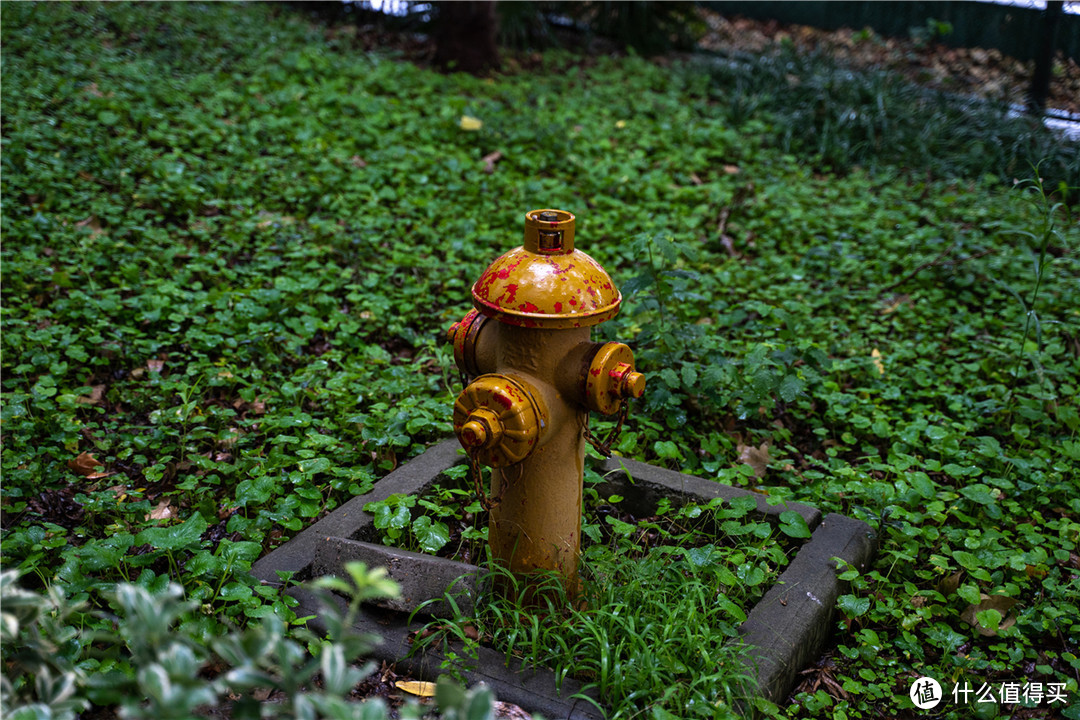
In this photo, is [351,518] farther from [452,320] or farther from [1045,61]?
[1045,61]

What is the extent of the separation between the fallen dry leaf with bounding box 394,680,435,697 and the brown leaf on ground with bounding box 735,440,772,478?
1.65 metres

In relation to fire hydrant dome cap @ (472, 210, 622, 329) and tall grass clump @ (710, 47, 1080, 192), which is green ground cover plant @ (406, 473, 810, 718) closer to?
fire hydrant dome cap @ (472, 210, 622, 329)

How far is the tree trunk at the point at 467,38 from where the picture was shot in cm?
812

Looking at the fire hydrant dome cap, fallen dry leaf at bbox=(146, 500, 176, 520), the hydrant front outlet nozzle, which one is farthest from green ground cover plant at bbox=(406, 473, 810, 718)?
fallen dry leaf at bbox=(146, 500, 176, 520)

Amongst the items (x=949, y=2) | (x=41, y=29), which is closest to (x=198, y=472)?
(x=41, y=29)

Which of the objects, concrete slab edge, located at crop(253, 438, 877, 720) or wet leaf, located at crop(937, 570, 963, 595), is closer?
concrete slab edge, located at crop(253, 438, 877, 720)

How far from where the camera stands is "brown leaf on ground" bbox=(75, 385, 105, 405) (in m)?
3.48

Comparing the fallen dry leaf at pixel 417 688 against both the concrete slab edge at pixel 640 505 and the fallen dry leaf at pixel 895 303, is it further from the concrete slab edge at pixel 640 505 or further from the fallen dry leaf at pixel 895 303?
the fallen dry leaf at pixel 895 303

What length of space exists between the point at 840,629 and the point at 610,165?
4449 mm

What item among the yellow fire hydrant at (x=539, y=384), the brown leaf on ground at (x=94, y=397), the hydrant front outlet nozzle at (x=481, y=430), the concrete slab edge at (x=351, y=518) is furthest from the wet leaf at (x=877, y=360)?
the brown leaf on ground at (x=94, y=397)

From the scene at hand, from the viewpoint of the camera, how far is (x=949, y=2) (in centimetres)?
897

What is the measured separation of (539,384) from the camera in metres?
2.16

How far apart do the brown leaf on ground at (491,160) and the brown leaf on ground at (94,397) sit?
3292 millimetres

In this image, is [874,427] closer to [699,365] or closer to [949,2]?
[699,365]
